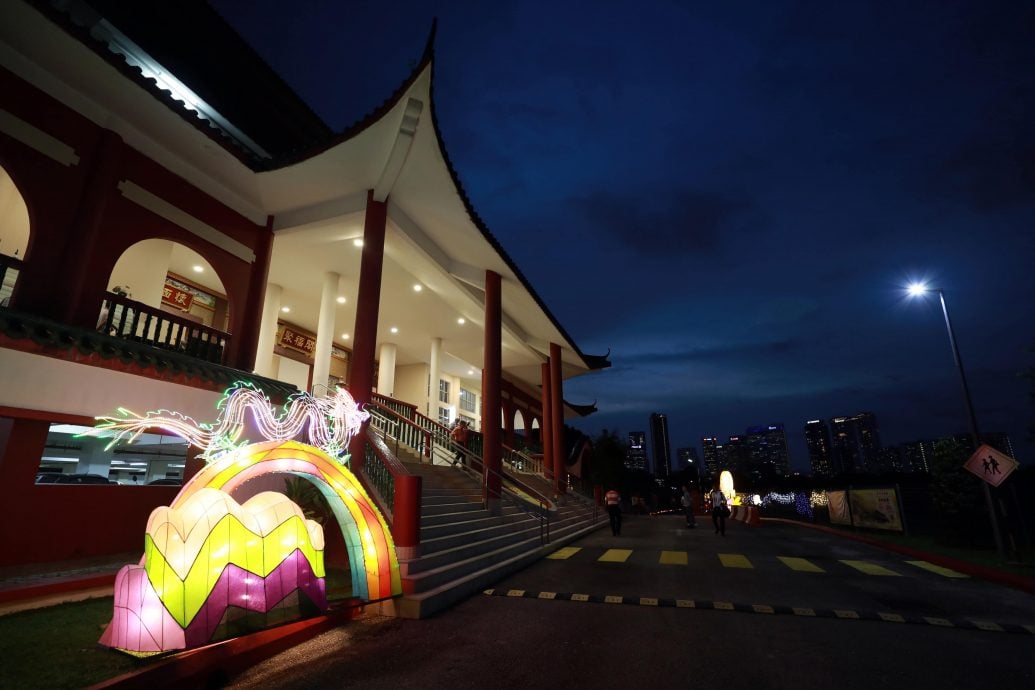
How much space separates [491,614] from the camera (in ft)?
19.2

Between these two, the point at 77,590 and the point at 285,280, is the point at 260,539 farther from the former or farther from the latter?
the point at 285,280

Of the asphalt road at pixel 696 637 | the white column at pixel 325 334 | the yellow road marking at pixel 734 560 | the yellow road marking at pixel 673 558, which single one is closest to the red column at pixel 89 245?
the white column at pixel 325 334

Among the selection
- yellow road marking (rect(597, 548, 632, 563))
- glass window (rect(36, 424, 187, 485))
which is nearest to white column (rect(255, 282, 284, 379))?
glass window (rect(36, 424, 187, 485))

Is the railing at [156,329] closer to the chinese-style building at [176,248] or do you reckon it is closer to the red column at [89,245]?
the chinese-style building at [176,248]

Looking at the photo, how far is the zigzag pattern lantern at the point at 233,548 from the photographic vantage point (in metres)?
3.85

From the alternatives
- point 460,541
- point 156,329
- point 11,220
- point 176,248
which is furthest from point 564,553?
point 11,220

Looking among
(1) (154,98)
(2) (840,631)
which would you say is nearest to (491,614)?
(2) (840,631)

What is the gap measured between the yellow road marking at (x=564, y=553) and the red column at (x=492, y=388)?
2.05m

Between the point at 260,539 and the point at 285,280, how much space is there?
12.4 m

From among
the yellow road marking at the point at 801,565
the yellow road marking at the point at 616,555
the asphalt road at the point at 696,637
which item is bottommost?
the yellow road marking at the point at 616,555

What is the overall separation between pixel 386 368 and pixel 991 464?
63.9ft

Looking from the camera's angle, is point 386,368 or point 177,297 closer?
point 177,297

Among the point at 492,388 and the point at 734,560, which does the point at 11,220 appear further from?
the point at 734,560

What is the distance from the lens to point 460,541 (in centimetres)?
817
